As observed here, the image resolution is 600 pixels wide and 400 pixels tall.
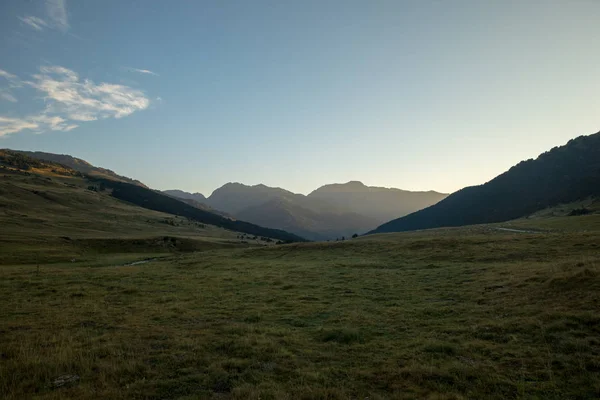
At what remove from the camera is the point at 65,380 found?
1022 cm

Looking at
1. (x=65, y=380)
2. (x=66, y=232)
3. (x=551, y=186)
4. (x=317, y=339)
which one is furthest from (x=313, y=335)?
(x=551, y=186)

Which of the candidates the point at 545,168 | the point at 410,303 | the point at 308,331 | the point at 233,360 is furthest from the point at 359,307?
the point at 545,168

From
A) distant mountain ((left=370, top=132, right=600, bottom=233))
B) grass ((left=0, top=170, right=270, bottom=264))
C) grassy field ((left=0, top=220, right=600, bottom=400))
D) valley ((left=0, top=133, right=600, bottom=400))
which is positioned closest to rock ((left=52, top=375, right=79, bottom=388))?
valley ((left=0, top=133, right=600, bottom=400))

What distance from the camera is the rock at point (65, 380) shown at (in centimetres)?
995

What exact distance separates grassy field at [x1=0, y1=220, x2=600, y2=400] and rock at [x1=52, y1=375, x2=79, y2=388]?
175 millimetres

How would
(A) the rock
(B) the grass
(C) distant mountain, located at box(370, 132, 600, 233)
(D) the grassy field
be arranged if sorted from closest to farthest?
(D) the grassy field
(A) the rock
(B) the grass
(C) distant mountain, located at box(370, 132, 600, 233)

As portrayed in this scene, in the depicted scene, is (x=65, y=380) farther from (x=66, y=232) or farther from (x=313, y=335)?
(x=66, y=232)

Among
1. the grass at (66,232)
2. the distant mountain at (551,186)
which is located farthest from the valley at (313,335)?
the distant mountain at (551,186)

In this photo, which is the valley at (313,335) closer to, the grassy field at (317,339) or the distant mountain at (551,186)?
the grassy field at (317,339)

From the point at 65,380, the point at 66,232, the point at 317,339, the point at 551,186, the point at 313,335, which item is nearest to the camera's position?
the point at 65,380

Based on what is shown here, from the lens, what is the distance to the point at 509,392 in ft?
28.5

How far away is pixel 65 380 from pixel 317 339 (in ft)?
29.0

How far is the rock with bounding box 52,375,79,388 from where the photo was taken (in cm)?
995

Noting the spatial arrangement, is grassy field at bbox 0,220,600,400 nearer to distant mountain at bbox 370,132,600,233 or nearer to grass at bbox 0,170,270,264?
grass at bbox 0,170,270,264
